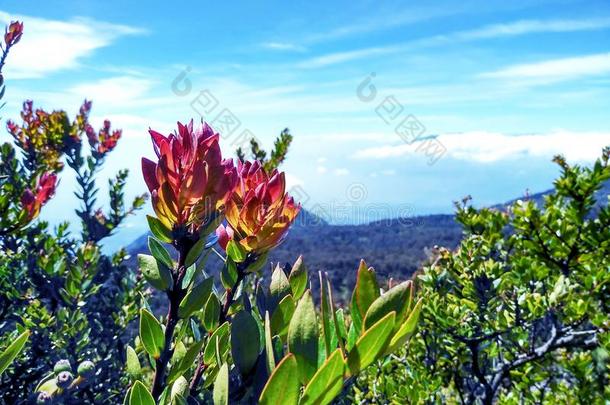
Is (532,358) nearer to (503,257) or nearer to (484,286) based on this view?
(484,286)

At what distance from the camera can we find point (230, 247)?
3.58 ft

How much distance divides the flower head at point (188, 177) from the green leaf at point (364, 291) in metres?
0.35

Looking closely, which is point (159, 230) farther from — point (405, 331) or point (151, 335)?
point (405, 331)

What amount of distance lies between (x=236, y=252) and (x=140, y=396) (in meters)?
0.35

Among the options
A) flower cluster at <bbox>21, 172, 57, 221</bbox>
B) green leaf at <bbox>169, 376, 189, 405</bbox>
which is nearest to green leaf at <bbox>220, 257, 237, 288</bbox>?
green leaf at <bbox>169, 376, 189, 405</bbox>

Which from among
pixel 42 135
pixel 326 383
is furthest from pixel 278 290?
pixel 42 135

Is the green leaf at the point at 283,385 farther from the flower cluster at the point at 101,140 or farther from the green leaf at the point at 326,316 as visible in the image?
the flower cluster at the point at 101,140

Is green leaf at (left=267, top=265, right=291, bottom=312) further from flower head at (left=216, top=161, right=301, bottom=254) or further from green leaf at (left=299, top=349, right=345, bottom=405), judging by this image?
green leaf at (left=299, top=349, right=345, bottom=405)

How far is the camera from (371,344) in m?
0.81

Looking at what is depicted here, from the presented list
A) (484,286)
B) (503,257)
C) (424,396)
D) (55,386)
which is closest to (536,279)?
(484,286)

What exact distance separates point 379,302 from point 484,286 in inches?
121

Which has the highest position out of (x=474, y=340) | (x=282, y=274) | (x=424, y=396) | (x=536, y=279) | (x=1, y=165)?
(x=1, y=165)

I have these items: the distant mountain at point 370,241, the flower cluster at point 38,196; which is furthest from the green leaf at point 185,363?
the distant mountain at point 370,241

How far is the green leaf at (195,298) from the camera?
3.58 ft
